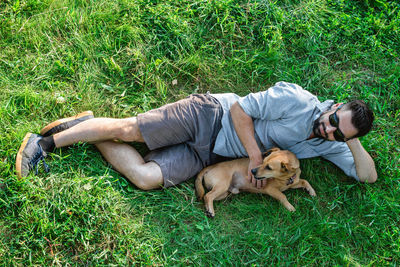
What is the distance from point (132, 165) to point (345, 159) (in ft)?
8.57

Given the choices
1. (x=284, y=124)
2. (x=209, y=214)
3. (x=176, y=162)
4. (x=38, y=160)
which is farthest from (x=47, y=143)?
(x=284, y=124)

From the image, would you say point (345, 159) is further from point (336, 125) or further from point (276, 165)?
point (276, 165)

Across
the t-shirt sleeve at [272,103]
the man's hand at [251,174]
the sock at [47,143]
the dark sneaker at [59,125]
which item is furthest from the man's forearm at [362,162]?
the sock at [47,143]

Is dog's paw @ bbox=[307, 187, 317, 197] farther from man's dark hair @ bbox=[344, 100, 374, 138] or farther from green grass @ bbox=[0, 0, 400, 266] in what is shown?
man's dark hair @ bbox=[344, 100, 374, 138]

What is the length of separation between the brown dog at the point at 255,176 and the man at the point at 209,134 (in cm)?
12

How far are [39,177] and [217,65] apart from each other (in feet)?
9.04

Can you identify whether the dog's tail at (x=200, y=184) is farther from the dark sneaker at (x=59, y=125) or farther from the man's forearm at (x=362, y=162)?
the man's forearm at (x=362, y=162)

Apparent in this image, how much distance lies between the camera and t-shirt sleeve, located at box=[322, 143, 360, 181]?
4559 mm

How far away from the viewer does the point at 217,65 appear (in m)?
5.23

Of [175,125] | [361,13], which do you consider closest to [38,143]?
[175,125]

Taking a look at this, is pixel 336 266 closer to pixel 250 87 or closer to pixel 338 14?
pixel 250 87

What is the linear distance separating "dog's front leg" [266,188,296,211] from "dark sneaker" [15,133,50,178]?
104 inches

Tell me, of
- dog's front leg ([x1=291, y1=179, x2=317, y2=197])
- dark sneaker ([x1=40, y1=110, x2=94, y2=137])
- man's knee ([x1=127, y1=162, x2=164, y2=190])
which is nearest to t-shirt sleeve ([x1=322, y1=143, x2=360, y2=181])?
dog's front leg ([x1=291, y1=179, x2=317, y2=197])

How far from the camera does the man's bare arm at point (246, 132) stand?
413cm
